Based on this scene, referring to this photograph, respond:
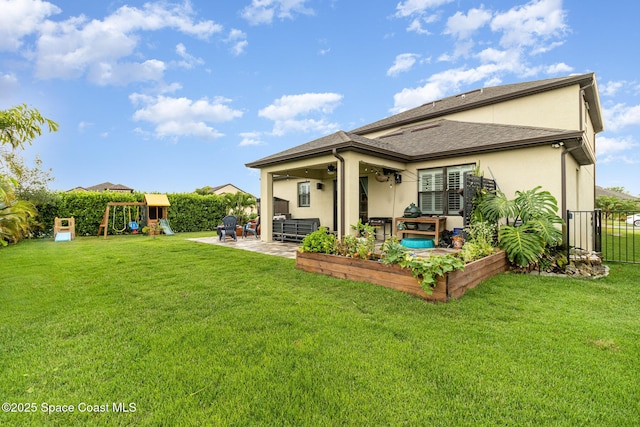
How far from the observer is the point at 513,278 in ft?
17.8

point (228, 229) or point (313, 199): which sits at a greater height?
point (313, 199)

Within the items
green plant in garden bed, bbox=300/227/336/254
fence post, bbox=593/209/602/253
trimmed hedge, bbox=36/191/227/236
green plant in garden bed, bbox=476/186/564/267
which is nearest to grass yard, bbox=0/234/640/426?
green plant in garden bed, bbox=300/227/336/254

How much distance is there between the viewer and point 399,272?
4.44 metres

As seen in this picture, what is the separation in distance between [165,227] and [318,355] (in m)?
15.2

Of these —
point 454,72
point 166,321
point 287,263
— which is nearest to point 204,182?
point 454,72

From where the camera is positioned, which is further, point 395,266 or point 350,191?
point 350,191

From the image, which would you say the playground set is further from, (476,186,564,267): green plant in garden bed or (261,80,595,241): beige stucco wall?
(476,186,564,267): green plant in garden bed

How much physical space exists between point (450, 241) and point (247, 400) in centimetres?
778

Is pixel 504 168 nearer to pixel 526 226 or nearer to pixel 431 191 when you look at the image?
pixel 431 191

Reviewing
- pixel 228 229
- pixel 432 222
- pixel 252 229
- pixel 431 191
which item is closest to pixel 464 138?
pixel 431 191

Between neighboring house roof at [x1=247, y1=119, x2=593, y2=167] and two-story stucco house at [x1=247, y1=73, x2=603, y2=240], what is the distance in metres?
0.03

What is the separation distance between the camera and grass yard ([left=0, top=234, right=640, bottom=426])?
75.7 inches

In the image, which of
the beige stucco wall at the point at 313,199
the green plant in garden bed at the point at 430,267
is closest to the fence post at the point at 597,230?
the green plant in garden bed at the point at 430,267

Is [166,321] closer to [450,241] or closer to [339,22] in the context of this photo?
[450,241]
